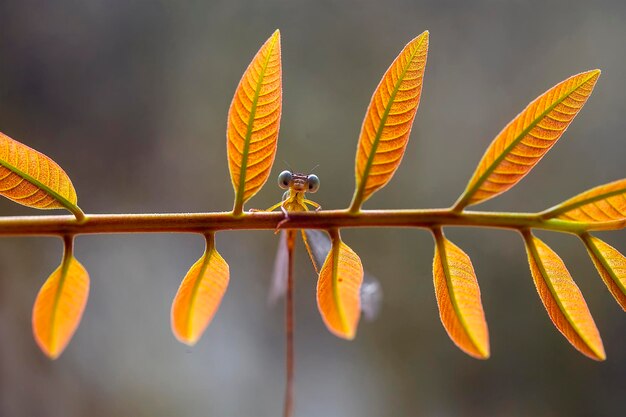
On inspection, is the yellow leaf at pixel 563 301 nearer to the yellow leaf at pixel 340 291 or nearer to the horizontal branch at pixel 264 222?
the horizontal branch at pixel 264 222

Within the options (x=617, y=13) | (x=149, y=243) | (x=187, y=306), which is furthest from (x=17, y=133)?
(x=617, y=13)

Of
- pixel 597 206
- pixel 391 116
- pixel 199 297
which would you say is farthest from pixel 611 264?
pixel 199 297

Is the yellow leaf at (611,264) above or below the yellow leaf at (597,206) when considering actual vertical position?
below

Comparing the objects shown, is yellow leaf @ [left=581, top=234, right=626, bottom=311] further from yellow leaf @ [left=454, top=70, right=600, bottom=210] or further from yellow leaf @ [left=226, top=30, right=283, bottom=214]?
yellow leaf @ [left=226, top=30, right=283, bottom=214]

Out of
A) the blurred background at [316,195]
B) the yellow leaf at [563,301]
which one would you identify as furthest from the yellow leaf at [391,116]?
the blurred background at [316,195]

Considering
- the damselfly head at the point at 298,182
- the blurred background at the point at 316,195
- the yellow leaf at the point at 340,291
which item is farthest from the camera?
the blurred background at the point at 316,195

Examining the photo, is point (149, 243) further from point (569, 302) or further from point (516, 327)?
point (569, 302)
